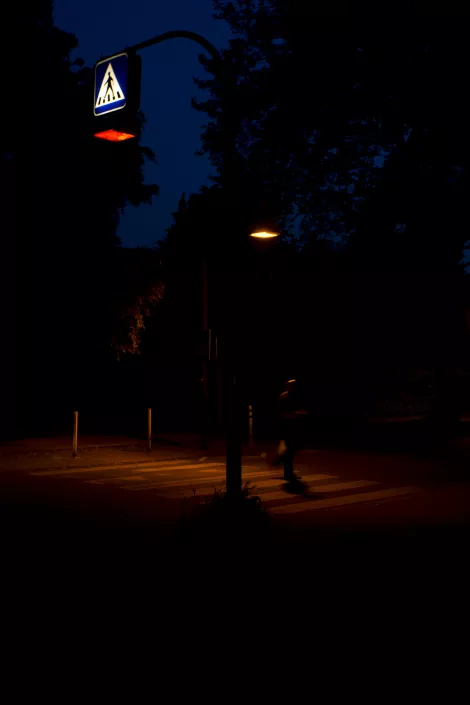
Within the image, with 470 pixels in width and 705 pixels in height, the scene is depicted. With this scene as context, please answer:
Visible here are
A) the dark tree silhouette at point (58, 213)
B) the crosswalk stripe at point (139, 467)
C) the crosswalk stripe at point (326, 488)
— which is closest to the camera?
the crosswalk stripe at point (326, 488)

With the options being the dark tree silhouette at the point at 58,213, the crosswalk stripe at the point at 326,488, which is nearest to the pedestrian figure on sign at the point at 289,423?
the crosswalk stripe at the point at 326,488

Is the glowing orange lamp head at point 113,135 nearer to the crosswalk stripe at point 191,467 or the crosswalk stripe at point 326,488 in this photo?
the crosswalk stripe at point 326,488

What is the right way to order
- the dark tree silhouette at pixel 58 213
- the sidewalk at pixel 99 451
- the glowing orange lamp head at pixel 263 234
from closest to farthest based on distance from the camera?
the glowing orange lamp head at pixel 263 234 < the sidewalk at pixel 99 451 < the dark tree silhouette at pixel 58 213

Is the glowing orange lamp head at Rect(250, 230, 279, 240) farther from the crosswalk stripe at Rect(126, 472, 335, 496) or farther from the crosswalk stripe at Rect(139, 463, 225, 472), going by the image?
the crosswalk stripe at Rect(139, 463, 225, 472)

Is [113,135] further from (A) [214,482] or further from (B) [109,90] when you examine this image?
(A) [214,482]

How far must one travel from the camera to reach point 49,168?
84.3 feet

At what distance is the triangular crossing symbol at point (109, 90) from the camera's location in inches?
345

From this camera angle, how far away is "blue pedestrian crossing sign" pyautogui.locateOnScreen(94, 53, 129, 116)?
870 cm

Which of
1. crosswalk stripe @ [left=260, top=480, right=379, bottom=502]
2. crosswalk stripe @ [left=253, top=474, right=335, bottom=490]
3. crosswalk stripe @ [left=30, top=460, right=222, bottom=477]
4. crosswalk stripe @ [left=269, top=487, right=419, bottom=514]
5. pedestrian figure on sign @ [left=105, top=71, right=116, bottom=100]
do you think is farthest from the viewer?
crosswalk stripe @ [left=30, top=460, right=222, bottom=477]

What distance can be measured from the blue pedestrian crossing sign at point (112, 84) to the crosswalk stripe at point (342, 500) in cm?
594

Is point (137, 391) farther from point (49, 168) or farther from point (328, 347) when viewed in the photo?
point (49, 168)

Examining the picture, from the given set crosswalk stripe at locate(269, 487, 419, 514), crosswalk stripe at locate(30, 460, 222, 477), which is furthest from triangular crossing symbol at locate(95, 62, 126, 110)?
crosswalk stripe at locate(30, 460, 222, 477)

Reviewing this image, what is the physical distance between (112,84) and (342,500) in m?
7.15

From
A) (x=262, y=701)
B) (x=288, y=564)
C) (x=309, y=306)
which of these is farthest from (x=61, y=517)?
(x=309, y=306)
